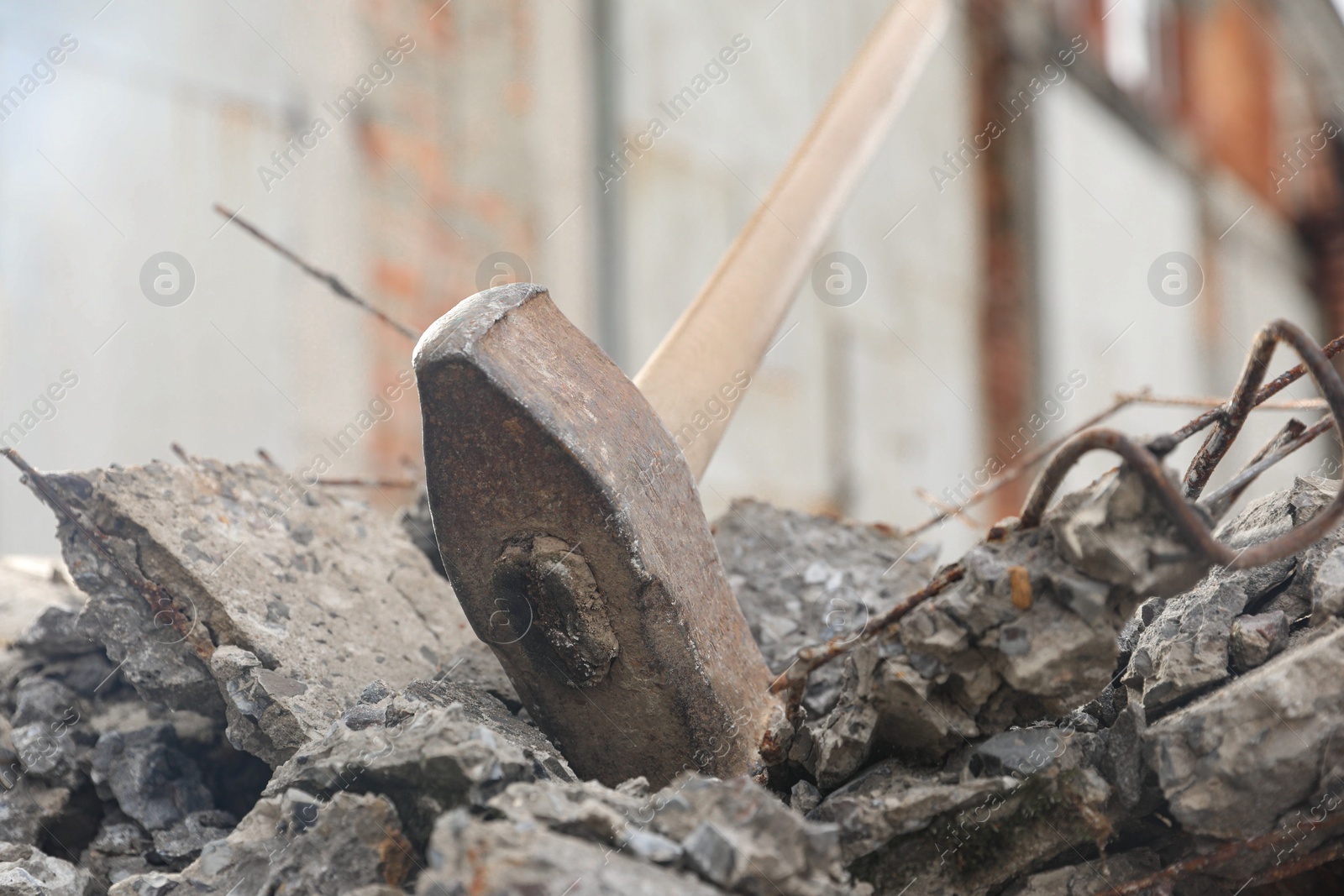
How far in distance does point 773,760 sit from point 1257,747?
517mm

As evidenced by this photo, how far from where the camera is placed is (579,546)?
1151 millimetres

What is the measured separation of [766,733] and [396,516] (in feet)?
3.35

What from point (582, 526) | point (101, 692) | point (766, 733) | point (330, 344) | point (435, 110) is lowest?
point (766, 733)

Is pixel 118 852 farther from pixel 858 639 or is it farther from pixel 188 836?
pixel 858 639

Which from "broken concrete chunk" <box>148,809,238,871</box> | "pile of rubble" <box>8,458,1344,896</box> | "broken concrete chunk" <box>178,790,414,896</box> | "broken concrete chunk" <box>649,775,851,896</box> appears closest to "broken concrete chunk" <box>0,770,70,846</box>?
"pile of rubble" <box>8,458,1344,896</box>

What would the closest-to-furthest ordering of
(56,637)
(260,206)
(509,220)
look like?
(56,637) → (260,206) → (509,220)

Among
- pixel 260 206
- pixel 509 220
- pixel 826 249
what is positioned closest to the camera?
pixel 260 206

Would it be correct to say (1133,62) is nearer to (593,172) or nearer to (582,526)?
(593,172)

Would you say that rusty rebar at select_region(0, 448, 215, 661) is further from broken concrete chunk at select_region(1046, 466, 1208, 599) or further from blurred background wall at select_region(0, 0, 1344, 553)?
broken concrete chunk at select_region(1046, 466, 1208, 599)

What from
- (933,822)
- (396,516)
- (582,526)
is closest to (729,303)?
(582,526)

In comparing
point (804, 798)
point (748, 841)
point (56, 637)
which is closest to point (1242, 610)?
point (804, 798)

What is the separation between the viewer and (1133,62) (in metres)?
7.60

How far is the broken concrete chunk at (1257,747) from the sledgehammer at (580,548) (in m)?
0.51

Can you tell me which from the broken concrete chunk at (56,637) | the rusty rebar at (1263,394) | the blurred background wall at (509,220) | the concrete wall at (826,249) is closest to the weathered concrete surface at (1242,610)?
the rusty rebar at (1263,394)
